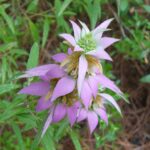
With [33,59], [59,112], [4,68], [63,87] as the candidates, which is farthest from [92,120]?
[4,68]

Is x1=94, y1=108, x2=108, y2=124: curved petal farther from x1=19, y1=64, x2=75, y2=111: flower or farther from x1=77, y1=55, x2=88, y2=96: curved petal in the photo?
x1=77, y1=55, x2=88, y2=96: curved petal

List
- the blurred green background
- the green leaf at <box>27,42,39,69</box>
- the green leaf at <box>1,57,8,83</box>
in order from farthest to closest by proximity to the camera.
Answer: the blurred green background < the green leaf at <box>1,57,8,83</box> < the green leaf at <box>27,42,39,69</box>

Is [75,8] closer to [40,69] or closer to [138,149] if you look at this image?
[138,149]

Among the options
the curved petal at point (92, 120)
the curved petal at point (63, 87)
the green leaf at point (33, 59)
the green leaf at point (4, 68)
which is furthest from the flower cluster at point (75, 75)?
the green leaf at point (4, 68)

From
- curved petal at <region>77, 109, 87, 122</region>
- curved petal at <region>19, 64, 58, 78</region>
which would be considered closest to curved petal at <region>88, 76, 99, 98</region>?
curved petal at <region>19, 64, 58, 78</region>

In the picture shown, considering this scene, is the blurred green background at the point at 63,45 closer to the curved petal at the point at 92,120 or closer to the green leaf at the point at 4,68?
the green leaf at the point at 4,68

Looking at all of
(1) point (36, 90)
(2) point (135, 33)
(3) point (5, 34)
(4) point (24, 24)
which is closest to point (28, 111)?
(1) point (36, 90)

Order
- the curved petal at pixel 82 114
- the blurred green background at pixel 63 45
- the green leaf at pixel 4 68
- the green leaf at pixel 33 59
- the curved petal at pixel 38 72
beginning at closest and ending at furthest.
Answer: the curved petal at pixel 38 72 → the curved petal at pixel 82 114 → the green leaf at pixel 33 59 → the green leaf at pixel 4 68 → the blurred green background at pixel 63 45
